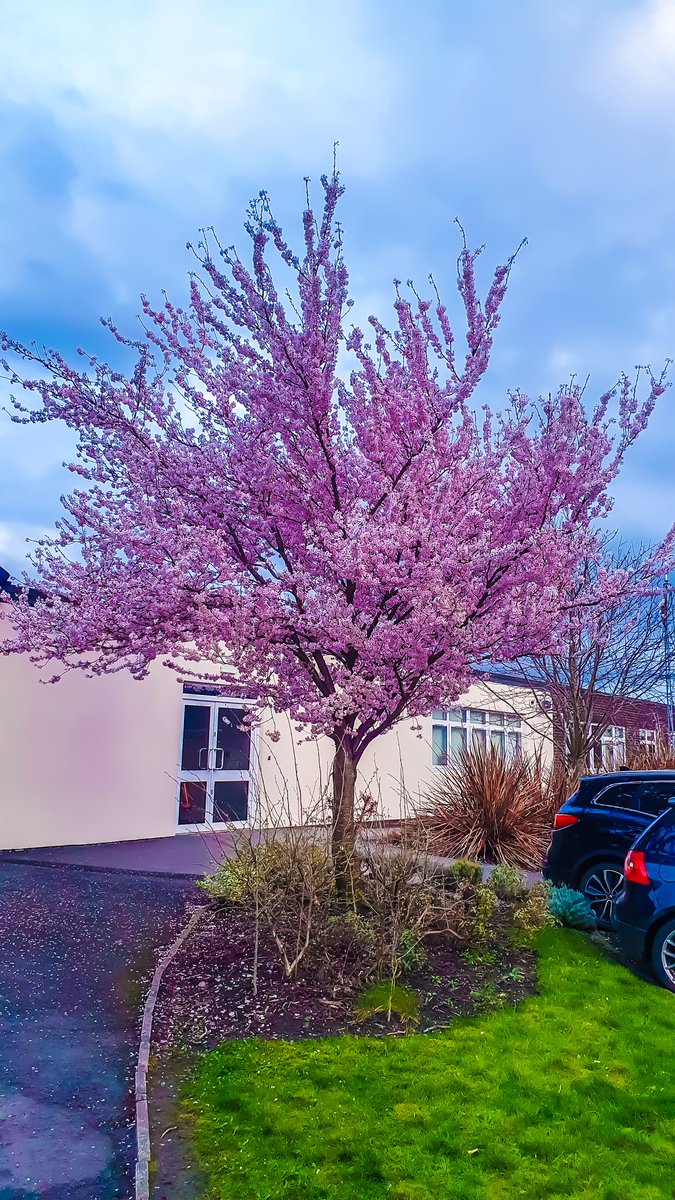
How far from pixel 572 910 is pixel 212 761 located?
7.72 metres

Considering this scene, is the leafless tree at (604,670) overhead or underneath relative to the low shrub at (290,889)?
overhead

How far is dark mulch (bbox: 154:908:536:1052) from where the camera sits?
14.4 feet

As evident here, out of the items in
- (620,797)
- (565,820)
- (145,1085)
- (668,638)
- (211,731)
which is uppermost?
(668,638)

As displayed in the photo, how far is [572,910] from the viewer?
654 centimetres

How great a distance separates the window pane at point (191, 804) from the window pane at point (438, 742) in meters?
6.65

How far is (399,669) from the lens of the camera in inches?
246

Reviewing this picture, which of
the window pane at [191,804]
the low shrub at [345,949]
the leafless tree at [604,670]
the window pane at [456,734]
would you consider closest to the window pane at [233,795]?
the window pane at [191,804]

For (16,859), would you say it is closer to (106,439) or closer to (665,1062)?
(106,439)

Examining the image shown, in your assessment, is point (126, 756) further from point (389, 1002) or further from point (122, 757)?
point (389, 1002)

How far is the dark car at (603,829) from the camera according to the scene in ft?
21.4

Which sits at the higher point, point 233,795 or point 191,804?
point 233,795

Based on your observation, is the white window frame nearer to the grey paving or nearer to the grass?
the grey paving

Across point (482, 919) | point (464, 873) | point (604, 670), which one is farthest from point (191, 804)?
point (482, 919)

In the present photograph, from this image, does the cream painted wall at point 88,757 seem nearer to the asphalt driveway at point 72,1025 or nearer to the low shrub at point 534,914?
the asphalt driveway at point 72,1025
